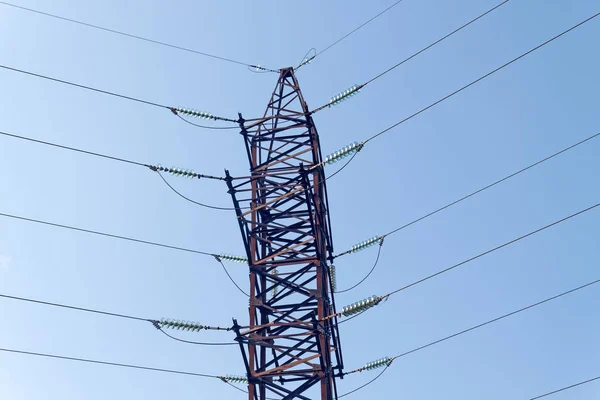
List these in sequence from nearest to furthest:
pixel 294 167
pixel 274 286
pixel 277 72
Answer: pixel 274 286, pixel 294 167, pixel 277 72

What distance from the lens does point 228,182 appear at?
971 inches

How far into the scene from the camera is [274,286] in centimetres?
2322

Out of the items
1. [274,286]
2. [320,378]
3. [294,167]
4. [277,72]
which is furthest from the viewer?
[277,72]

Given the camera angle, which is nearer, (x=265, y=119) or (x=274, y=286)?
(x=274, y=286)

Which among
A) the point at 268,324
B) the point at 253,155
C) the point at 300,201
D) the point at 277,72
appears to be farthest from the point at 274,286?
the point at 277,72

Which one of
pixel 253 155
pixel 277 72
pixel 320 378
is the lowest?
pixel 320 378

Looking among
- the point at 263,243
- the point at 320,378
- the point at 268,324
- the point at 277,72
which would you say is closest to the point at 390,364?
the point at 320,378

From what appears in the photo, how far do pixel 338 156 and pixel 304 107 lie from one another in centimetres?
280

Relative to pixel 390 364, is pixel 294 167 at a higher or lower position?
higher

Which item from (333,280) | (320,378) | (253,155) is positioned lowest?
(320,378)

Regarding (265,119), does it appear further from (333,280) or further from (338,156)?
(333,280)

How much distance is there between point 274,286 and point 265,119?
Result: 565cm

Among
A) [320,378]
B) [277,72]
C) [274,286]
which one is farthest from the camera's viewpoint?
[277,72]

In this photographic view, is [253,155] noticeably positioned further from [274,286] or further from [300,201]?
[274,286]
